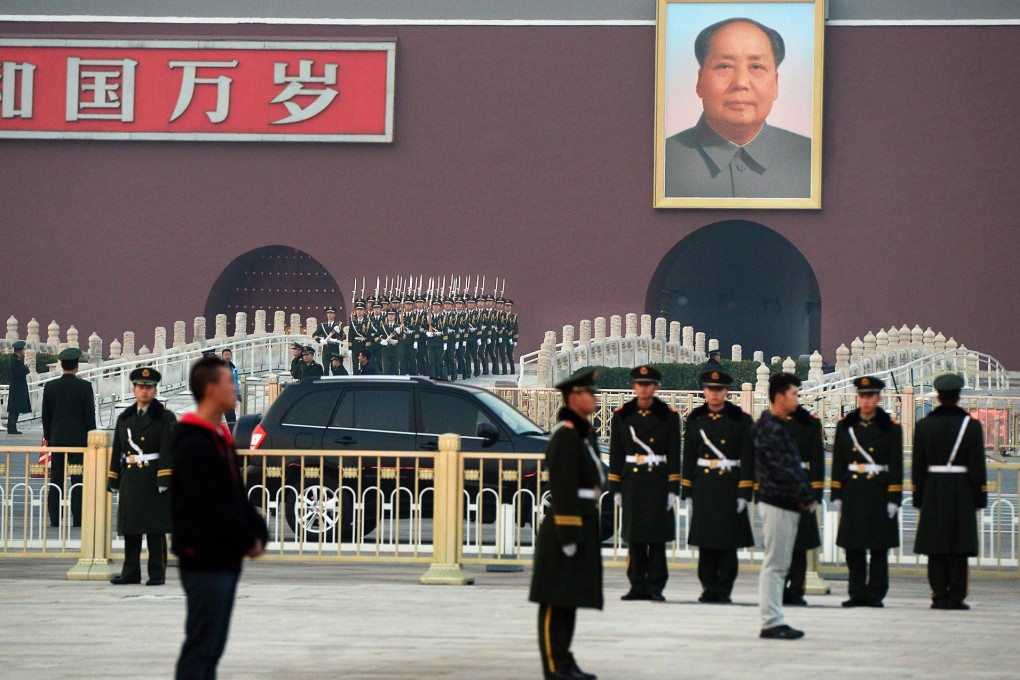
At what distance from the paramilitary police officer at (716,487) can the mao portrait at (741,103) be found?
25.2m

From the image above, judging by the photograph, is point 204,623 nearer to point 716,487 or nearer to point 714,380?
point 716,487

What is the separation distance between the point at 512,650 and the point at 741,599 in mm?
2359

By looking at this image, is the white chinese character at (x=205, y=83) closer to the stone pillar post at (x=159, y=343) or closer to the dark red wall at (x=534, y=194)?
the dark red wall at (x=534, y=194)

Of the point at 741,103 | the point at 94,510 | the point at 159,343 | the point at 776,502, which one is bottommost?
the point at 94,510

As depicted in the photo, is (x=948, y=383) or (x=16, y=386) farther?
(x=16, y=386)

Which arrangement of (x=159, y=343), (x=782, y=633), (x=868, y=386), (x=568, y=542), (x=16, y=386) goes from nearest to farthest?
(x=568, y=542) → (x=782, y=633) → (x=868, y=386) → (x=16, y=386) → (x=159, y=343)

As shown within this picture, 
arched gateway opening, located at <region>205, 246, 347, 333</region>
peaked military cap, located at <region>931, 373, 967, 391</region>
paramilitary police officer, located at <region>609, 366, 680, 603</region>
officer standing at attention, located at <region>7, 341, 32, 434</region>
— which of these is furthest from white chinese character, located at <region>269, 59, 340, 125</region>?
peaked military cap, located at <region>931, 373, 967, 391</region>

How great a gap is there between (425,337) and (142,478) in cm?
1656

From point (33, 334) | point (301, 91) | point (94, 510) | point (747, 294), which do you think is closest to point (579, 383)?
point (94, 510)

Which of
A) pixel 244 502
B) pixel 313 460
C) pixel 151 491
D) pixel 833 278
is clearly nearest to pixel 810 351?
pixel 833 278

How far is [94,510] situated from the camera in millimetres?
10438

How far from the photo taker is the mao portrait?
34.0 m

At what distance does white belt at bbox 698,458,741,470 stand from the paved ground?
2.52 feet

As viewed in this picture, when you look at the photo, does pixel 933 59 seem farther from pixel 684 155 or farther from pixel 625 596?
pixel 625 596
